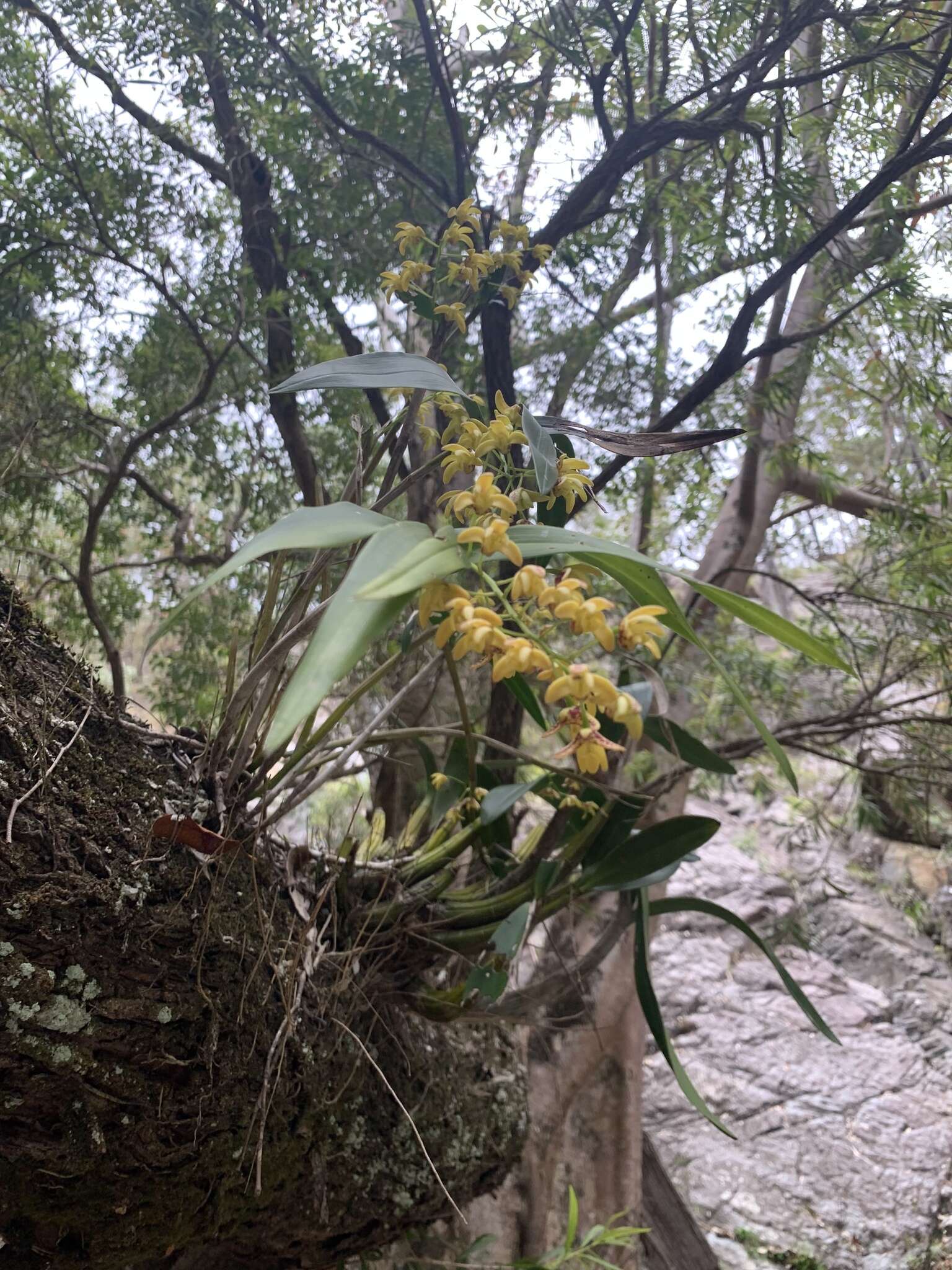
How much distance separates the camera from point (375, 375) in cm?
69

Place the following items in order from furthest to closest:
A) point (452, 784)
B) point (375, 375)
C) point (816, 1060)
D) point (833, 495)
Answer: point (816, 1060) → point (833, 495) → point (452, 784) → point (375, 375)

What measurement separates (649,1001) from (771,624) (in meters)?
0.69

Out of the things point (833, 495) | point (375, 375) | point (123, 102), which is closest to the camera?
point (375, 375)

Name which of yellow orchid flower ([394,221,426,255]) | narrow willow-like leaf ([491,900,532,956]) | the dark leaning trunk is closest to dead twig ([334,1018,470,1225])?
the dark leaning trunk

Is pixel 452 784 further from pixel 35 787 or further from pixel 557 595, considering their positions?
A: pixel 557 595

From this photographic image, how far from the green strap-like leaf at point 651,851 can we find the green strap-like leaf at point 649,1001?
62 mm

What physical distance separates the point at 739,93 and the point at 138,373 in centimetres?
130

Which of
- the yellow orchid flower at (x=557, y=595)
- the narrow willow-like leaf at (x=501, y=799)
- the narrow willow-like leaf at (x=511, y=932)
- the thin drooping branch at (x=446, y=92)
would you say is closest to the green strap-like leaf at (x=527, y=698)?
the narrow willow-like leaf at (x=501, y=799)

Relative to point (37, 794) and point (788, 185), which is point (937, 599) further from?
point (37, 794)

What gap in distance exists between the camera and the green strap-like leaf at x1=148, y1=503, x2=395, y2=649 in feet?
1.39

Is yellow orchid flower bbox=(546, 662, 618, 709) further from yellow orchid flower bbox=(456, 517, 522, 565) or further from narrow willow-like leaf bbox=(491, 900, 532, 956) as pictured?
narrow willow-like leaf bbox=(491, 900, 532, 956)

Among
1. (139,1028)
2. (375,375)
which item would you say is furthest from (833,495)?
(139,1028)

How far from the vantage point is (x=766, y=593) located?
4.39 metres

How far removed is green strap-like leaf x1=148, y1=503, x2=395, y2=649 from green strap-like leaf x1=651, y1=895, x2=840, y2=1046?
77cm
